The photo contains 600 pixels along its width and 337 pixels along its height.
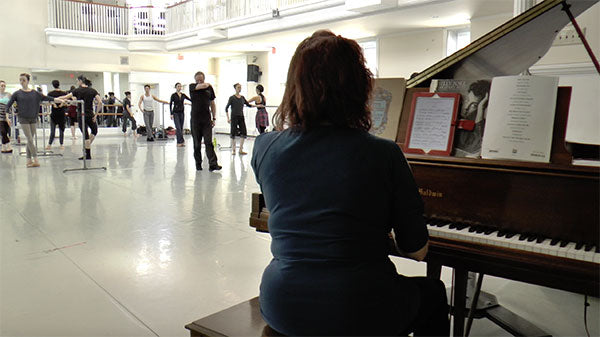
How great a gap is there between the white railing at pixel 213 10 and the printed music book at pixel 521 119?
9836mm

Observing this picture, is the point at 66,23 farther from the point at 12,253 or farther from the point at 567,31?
the point at 567,31

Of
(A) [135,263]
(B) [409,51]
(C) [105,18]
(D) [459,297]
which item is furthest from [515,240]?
(C) [105,18]

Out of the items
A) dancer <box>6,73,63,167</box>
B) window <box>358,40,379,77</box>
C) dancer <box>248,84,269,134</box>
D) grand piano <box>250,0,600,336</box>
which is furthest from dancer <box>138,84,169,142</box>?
grand piano <box>250,0,600,336</box>

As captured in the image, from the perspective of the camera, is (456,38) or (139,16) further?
(139,16)

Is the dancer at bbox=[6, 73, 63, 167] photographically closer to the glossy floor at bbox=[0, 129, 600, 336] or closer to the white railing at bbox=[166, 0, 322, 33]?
the glossy floor at bbox=[0, 129, 600, 336]

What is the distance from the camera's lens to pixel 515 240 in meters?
1.52

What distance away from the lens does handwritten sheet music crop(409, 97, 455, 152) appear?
1964 mm

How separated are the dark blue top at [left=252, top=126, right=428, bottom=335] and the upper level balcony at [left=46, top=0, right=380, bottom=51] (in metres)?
11.6

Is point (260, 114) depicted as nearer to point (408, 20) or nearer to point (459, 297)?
point (408, 20)

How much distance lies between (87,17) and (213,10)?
4789mm

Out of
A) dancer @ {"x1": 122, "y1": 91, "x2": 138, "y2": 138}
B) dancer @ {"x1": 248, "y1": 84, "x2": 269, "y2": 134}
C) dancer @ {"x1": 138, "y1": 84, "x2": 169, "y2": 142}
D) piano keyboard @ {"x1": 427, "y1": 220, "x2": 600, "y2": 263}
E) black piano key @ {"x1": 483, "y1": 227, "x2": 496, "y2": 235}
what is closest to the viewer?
piano keyboard @ {"x1": 427, "y1": 220, "x2": 600, "y2": 263}

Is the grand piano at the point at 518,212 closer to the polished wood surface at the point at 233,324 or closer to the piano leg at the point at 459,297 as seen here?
the piano leg at the point at 459,297

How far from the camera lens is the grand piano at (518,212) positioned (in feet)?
4.72

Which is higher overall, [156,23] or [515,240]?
[156,23]
